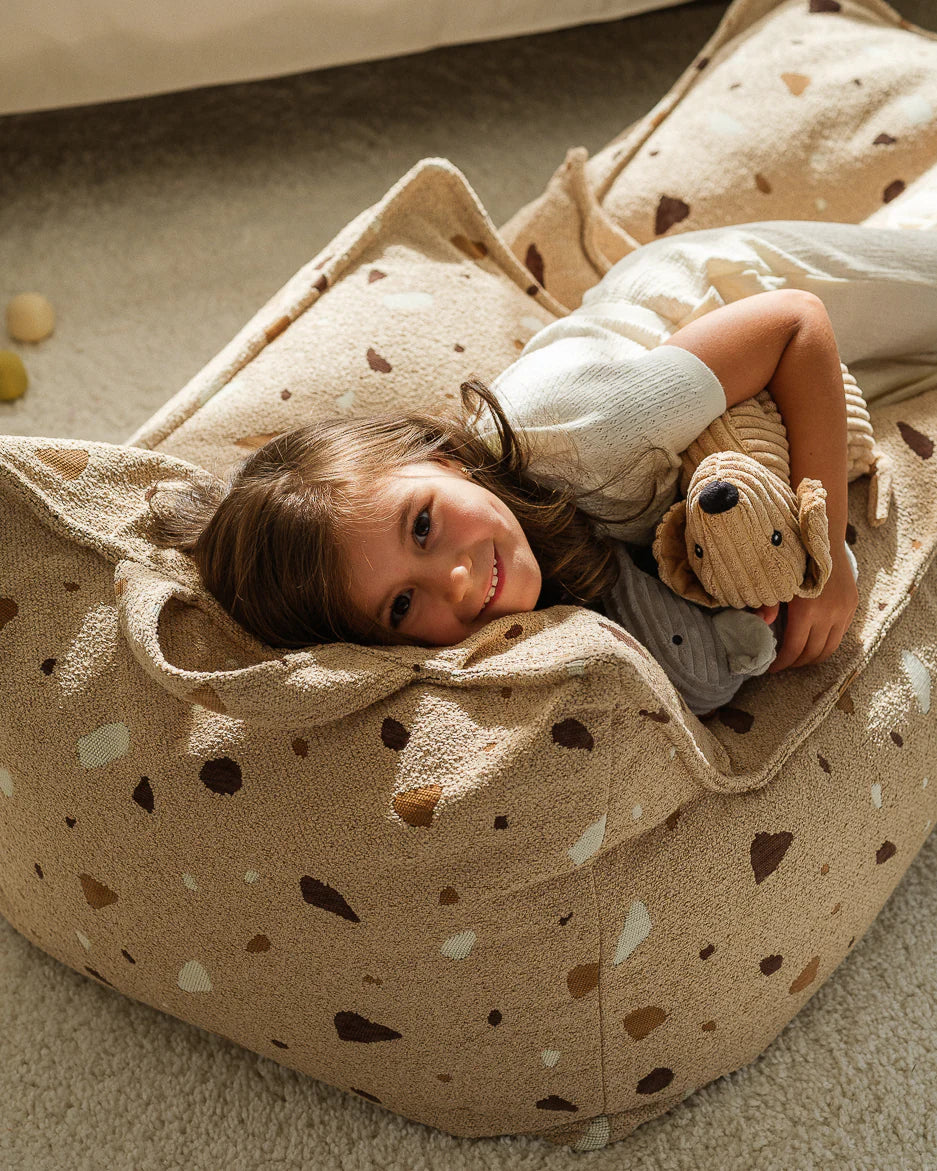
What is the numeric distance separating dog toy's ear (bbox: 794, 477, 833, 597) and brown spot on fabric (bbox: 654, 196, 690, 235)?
51cm

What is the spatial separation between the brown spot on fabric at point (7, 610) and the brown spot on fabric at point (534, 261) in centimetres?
72

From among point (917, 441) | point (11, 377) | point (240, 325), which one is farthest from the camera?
point (240, 325)

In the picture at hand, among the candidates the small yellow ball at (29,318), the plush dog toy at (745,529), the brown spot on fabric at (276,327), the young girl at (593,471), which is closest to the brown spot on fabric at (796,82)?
the young girl at (593,471)

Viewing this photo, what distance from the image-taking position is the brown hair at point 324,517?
36.2 inches

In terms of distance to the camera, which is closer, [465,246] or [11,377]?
[465,246]

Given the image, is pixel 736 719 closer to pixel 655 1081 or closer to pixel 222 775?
pixel 655 1081

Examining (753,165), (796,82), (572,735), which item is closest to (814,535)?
(572,735)

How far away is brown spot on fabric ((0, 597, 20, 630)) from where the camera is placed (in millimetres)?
940

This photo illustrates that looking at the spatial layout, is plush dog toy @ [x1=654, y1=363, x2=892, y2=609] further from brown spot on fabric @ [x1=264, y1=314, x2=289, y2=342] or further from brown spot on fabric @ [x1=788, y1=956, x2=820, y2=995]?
brown spot on fabric @ [x1=264, y1=314, x2=289, y2=342]

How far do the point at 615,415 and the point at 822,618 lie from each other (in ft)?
0.84

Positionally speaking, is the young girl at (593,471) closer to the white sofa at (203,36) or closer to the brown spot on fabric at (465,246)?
the brown spot on fabric at (465,246)

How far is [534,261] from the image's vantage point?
134 cm

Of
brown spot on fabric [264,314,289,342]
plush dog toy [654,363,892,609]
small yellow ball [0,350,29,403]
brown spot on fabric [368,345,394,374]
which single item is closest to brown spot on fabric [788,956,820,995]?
plush dog toy [654,363,892,609]

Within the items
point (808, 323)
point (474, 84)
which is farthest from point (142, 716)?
point (474, 84)
